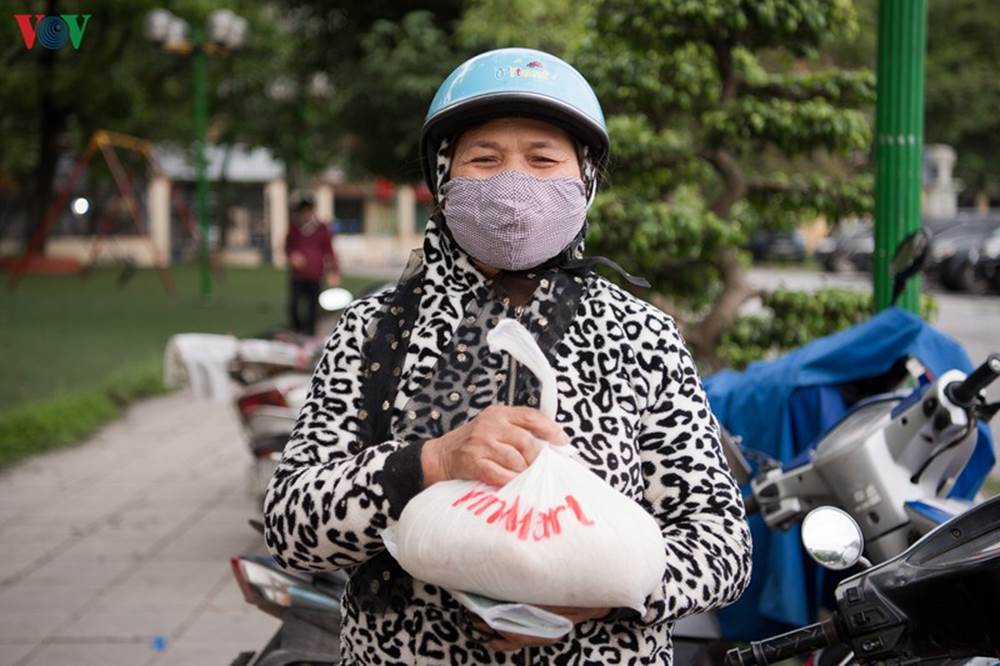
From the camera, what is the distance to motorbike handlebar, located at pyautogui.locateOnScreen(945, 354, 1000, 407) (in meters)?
2.54

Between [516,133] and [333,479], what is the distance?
23.5 inches

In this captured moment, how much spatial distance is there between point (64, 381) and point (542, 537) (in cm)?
1047

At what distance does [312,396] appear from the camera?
5.88ft

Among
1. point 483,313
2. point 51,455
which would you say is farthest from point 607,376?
point 51,455

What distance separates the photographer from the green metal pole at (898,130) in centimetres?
403

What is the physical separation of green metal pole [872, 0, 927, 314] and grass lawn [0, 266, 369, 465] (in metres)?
6.18

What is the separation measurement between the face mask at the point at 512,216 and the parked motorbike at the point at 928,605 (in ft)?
2.22

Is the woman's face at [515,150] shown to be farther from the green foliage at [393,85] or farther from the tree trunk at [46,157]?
the tree trunk at [46,157]

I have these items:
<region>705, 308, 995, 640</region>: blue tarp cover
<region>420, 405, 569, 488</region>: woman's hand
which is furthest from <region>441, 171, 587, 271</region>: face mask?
<region>705, 308, 995, 640</region>: blue tarp cover

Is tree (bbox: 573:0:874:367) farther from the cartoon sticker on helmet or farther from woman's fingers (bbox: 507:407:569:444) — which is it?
woman's fingers (bbox: 507:407:569:444)

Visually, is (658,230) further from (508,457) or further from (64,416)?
(64,416)

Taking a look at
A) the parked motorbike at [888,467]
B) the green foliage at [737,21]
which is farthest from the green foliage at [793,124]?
the parked motorbike at [888,467]

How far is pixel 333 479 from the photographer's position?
1666 mm

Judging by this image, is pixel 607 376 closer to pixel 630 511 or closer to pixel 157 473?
pixel 630 511
